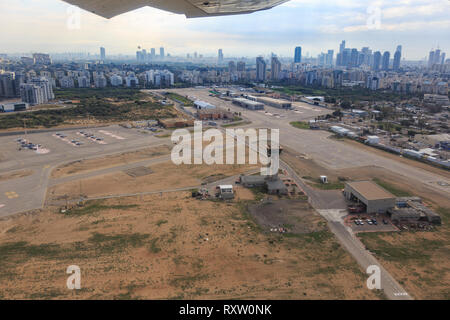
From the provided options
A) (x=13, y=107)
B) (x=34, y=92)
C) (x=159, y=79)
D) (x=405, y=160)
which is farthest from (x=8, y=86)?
(x=405, y=160)

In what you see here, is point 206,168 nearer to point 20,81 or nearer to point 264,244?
point 264,244

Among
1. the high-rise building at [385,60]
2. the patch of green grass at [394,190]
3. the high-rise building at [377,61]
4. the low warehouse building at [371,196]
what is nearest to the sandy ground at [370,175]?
the patch of green grass at [394,190]

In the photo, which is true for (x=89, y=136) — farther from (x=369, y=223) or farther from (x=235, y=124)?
(x=369, y=223)

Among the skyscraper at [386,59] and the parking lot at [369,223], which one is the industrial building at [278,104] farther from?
the skyscraper at [386,59]

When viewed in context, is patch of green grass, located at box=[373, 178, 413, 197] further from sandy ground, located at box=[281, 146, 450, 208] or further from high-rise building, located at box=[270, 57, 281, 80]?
high-rise building, located at box=[270, 57, 281, 80]

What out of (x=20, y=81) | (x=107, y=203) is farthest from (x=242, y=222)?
(x=20, y=81)

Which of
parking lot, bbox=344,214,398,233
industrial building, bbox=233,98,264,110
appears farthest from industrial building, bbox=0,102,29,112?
parking lot, bbox=344,214,398,233
